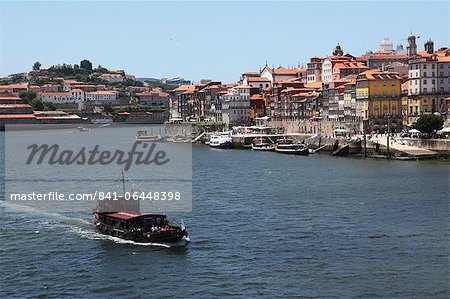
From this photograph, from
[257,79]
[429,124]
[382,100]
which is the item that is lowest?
[429,124]

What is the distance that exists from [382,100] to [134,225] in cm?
5662

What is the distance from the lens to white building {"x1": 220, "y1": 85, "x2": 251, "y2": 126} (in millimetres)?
114062

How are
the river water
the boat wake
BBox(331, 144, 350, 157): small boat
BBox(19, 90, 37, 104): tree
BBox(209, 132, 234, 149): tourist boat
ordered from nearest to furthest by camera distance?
the river water, the boat wake, BBox(331, 144, 350, 157): small boat, BBox(209, 132, 234, 149): tourist boat, BBox(19, 90, 37, 104): tree

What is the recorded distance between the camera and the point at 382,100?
272ft

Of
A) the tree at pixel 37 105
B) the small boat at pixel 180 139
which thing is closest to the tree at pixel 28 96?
the tree at pixel 37 105

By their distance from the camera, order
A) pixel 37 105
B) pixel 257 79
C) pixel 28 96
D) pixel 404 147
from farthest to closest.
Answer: pixel 28 96 < pixel 37 105 < pixel 257 79 < pixel 404 147

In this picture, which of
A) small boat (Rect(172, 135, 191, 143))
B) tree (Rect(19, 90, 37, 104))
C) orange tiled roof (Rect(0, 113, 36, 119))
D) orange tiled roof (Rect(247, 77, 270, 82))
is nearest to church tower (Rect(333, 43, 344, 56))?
orange tiled roof (Rect(247, 77, 270, 82))

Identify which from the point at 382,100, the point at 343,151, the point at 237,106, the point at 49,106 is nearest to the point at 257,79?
the point at 237,106

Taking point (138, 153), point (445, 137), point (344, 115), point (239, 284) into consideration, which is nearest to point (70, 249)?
point (239, 284)

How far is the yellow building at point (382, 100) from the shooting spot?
82.4m

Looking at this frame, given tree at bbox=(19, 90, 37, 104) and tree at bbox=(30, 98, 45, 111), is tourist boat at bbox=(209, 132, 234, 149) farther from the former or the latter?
tree at bbox=(19, 90, 37, 104)

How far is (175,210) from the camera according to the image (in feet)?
123

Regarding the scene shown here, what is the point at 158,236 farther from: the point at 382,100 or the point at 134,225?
the point at 382,100

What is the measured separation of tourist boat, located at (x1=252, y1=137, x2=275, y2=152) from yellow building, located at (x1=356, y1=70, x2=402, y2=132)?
33.6 ft
